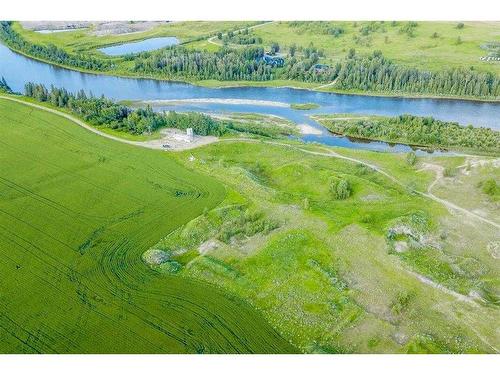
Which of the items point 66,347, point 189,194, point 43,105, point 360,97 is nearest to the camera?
point 66,347

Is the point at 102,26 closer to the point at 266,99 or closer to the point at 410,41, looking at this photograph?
the point at 266,99

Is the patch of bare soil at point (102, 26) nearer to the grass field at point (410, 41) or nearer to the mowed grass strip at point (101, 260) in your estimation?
the grass field at point (410, 41)

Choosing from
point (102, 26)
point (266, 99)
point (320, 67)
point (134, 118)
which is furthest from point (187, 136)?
point (102, 26)

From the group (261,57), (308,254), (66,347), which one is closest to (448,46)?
(261,57)

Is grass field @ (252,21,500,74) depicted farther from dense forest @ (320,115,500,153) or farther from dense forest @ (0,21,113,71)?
dense forest @ (0,21,113,71)

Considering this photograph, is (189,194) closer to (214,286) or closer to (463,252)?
(214,286)

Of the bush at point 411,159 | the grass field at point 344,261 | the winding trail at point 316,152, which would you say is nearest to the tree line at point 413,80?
the winding trail at point 316,152
